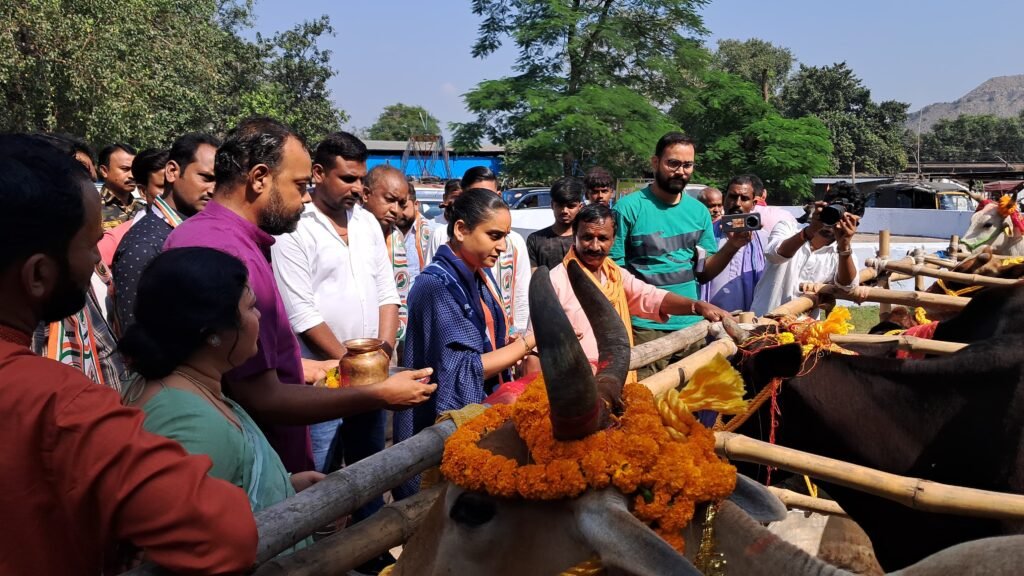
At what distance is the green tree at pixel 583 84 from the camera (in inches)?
935

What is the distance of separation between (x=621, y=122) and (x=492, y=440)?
23104 mm

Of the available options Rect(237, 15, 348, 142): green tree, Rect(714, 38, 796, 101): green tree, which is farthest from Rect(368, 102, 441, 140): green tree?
Rect(237, 15, 348, 142): green tree

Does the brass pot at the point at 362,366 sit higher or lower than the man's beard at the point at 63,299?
lower

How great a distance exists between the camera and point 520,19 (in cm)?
2556

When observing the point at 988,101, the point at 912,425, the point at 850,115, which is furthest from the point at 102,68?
the point at 988,101

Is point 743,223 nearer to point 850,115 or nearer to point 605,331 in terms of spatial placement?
point 605,331

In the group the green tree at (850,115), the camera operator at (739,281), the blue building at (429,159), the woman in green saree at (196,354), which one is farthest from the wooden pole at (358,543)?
the green tree at (850,115)

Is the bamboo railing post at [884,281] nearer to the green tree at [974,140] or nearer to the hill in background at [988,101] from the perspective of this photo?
the green tree at [974,140]

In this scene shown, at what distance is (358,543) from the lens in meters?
2.04

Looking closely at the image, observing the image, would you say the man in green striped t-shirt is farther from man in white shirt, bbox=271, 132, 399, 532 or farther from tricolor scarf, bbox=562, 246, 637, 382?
man in white shirt, bbox=271, 132, 399, 532

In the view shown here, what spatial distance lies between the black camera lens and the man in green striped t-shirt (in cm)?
63

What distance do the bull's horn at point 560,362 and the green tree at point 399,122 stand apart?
78546 millimetres

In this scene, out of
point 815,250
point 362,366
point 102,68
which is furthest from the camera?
point 102,68

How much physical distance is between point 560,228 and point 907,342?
11.4ft
